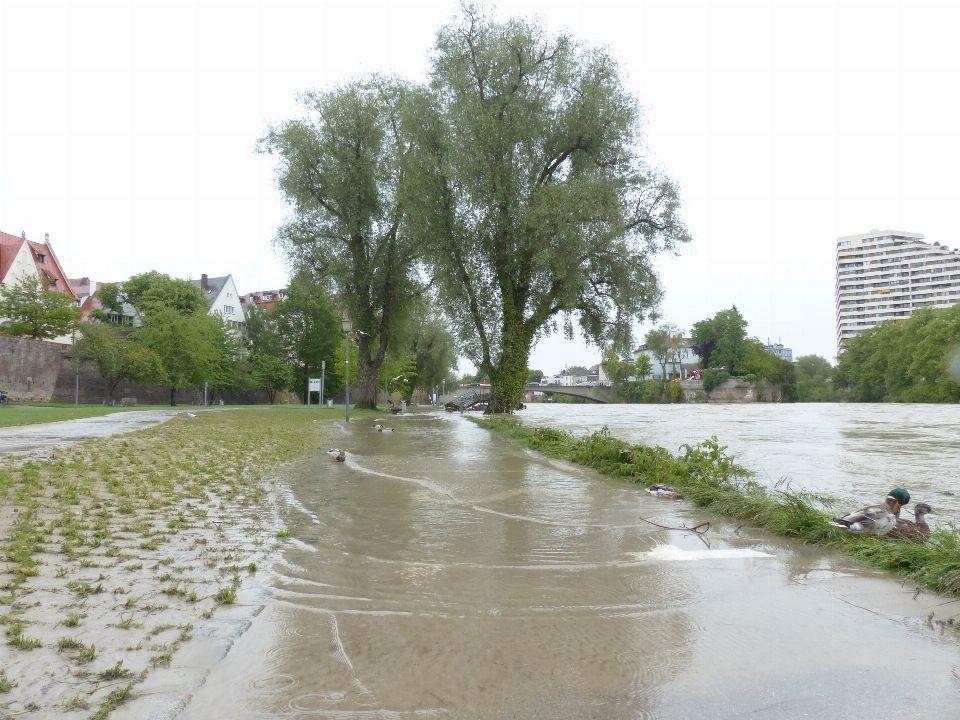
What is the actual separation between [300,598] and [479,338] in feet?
76.3

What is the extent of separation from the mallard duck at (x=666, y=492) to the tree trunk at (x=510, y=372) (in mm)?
17582

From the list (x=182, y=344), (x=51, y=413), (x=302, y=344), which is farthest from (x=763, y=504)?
(x=302, y=344)

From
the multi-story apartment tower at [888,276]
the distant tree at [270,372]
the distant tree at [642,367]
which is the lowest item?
the distant tree at [270,372]

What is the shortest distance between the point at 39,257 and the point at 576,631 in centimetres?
8636

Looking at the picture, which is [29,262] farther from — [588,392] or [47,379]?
[588,392]

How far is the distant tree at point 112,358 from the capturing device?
45.9 metres

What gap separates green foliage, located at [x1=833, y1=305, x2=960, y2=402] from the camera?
6631 cm

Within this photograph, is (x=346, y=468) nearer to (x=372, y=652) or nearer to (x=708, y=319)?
(x=372, y=652)

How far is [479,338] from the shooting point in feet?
89.6

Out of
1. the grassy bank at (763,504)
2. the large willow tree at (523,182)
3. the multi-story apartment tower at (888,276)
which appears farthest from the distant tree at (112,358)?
the multi-story apartment tower at (888,276)

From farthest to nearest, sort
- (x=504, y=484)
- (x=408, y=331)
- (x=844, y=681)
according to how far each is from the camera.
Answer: (x=408, y=331) < (x=504, y=484) < (x=844, y=681)

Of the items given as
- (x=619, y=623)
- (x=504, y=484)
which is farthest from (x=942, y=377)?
(x=619, y=623)

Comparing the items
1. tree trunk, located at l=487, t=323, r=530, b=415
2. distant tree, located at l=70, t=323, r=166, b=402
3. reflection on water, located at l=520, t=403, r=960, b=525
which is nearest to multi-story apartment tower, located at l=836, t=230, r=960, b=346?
tree trunk, located at l=487, t=323, r=530, b=415

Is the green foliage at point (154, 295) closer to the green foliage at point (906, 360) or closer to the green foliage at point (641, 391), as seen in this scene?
the green foliage at point (641, 391)
